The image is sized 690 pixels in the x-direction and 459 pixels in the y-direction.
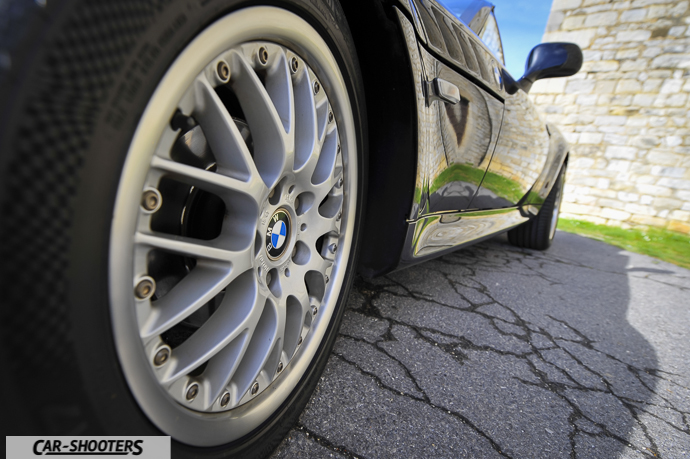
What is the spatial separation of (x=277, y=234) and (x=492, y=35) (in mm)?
2405

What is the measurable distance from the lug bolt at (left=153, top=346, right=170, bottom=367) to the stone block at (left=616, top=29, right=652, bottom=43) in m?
8.71

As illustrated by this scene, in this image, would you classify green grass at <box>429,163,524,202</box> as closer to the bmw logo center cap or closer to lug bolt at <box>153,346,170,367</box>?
the bmw logo center cap

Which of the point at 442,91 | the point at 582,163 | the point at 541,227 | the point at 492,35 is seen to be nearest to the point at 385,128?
the point at 442,91

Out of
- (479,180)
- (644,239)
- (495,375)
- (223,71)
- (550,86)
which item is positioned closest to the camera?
(223,71)

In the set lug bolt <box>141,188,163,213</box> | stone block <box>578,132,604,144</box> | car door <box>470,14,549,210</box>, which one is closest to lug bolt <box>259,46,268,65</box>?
lug bolt <box>141,188,163,213</box>

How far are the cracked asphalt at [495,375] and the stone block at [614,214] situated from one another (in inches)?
216

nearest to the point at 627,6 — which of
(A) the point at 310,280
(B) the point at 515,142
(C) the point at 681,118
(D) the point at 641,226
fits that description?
(C) the point at 681,118

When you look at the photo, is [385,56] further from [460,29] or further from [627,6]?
[627,6]

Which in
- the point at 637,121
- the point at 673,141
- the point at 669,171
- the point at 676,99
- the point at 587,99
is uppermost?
the point at 587,99

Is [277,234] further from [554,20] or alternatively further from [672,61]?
[554,20]

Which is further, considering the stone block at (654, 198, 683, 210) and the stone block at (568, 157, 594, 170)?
the stone block at (568, 157, 594, 170)

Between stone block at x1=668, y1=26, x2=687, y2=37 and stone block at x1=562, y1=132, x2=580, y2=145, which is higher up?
stone block at x1=668, y1=26, x2=687, y2=37

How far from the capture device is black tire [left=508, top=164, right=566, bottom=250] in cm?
315

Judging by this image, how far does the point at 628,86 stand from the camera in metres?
6.54
